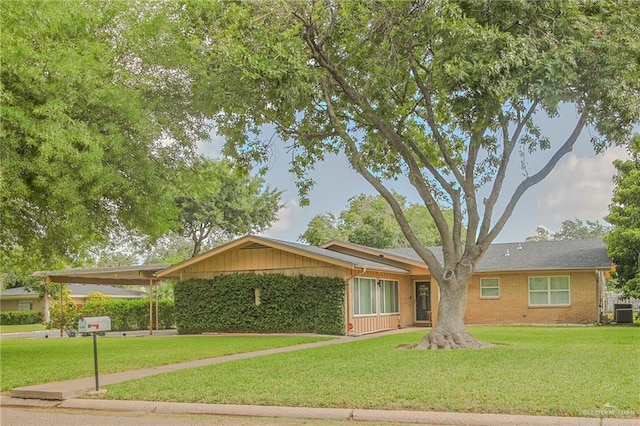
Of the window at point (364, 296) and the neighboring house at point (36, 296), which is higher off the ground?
the window at point (364, 296)

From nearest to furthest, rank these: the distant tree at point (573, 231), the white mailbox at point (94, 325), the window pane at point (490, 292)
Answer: the white mailbox at point (94, 325) < the window pane at point (490, 292) < the distant tree at point (573, 231)

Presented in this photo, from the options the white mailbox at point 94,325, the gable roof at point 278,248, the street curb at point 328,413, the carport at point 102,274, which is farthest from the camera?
the carport at point 102,274

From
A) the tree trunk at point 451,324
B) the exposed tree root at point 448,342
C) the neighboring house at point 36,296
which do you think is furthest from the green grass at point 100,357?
the neighboring house at point 36,296

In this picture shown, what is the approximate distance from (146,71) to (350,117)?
606 cm

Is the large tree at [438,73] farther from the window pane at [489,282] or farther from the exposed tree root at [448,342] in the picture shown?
the window pane at [489,282]

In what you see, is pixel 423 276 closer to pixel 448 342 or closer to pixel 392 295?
pixel 392 295

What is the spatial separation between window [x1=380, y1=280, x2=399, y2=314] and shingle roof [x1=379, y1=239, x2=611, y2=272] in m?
1.52

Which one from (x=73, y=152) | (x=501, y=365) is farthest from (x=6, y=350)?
(x=501, y=365)

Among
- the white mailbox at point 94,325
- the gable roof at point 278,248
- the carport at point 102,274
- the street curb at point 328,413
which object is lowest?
the street curb at point 328,413

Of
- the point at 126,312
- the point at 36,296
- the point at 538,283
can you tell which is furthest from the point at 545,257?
the point at 36,296

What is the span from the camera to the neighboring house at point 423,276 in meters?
22.9

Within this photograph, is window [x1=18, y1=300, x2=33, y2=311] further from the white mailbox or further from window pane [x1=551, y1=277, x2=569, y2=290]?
the white mailbox

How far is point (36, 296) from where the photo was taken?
49594 millimetres

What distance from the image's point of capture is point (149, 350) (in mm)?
16594
